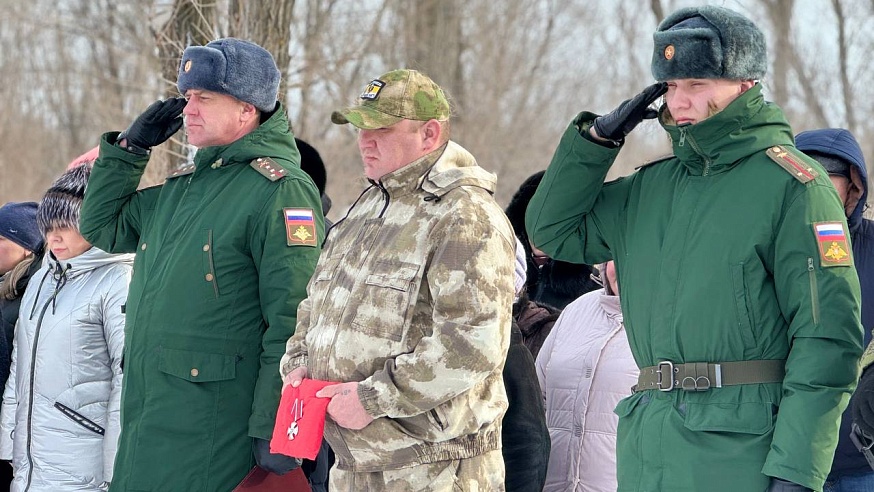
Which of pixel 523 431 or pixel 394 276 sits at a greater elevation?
pixel 394 276

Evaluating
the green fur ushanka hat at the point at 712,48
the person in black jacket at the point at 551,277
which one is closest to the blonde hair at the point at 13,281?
the person in black jacket at the point at 551,277

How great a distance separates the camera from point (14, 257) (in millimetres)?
5672

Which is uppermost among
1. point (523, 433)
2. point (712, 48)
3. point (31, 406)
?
point (712, 48)

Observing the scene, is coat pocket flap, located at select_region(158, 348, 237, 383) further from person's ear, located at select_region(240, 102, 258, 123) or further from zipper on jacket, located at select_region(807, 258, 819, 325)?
zipper on jacket, located at select_region(807, 258, 819, 325)

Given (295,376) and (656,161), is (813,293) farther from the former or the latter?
(295,376)

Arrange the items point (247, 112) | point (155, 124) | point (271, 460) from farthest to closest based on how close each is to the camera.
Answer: point (155, 124) < point (247, 112) < point (271, 460)

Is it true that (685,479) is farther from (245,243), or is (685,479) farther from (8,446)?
(8,446)

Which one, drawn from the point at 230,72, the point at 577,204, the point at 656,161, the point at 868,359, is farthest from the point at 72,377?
the point at 868,359

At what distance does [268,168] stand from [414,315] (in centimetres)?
103

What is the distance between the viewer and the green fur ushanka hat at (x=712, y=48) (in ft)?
9.82

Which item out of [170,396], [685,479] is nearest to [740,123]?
[685,479]

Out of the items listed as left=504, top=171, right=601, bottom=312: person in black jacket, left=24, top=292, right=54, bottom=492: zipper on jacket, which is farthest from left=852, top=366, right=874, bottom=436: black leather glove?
left=24, top=292, right=54, bottom=492: zipper on jacket

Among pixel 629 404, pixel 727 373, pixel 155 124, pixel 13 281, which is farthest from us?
pixel 13 281

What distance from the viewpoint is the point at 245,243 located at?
391 cm
